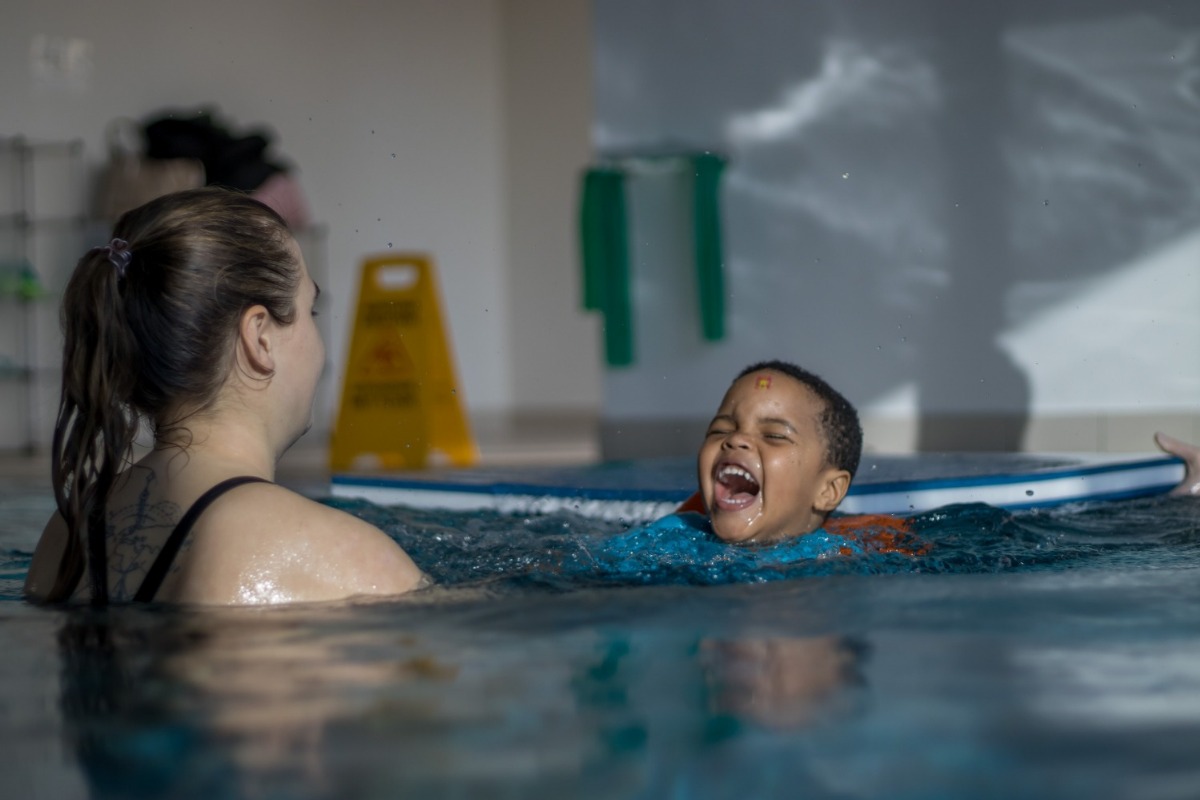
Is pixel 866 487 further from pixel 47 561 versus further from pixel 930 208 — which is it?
pixel 930 208

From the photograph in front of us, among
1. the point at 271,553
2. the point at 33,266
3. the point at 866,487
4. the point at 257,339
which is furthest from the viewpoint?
the point at 33,266

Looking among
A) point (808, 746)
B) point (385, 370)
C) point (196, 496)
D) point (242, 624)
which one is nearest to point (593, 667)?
point (808, 746)

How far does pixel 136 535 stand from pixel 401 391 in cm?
479

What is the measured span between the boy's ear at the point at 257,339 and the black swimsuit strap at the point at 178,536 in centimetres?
18

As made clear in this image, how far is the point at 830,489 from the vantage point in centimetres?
295

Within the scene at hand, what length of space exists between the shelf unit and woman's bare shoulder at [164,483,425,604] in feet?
22.2

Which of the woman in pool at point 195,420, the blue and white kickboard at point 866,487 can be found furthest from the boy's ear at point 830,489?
the woman in pool at point 195,420

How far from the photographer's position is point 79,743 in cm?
120

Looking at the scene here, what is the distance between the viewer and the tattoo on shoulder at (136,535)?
1.85 m

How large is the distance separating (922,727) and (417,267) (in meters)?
5.92

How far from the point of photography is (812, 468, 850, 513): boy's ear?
2.92m

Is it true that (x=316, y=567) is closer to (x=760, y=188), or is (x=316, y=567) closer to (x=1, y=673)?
(x=1, y=673)

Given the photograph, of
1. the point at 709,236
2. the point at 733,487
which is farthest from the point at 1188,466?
the point at 709,236

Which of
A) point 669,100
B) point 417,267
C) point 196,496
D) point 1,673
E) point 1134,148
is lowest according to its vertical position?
point 1,673
